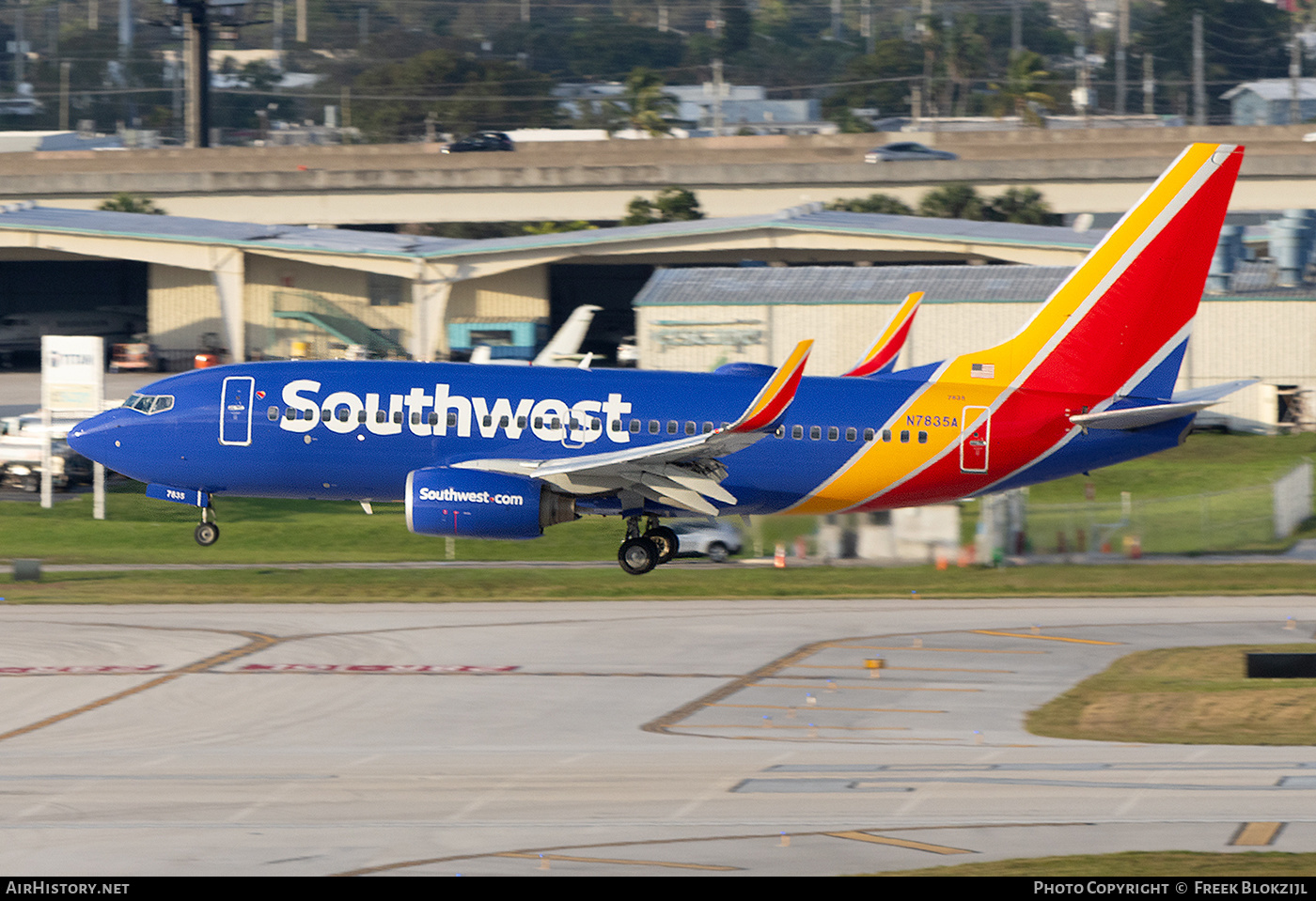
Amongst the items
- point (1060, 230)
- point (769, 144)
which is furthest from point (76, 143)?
point (1060, 230)

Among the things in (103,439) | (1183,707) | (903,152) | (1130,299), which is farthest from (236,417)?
(903,152)

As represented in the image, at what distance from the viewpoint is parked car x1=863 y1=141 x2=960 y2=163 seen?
396 ft

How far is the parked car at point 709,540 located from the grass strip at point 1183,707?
17.6 metres

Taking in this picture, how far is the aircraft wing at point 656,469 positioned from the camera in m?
37.7

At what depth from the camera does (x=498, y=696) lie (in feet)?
114

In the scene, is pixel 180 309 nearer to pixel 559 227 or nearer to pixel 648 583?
pixel 559 227

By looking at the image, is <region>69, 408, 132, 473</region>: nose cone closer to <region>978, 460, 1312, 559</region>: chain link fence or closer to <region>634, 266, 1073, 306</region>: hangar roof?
<region>978, 460, 1312, 559</region>: chain link fence

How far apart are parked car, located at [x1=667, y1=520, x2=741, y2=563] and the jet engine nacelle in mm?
15245

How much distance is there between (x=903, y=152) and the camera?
412 ft

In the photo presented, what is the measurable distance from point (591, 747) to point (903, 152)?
101419 millimetres

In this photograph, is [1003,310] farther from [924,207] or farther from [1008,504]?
[924,207]

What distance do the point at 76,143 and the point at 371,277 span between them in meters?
78.0
